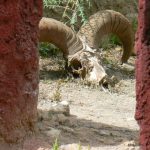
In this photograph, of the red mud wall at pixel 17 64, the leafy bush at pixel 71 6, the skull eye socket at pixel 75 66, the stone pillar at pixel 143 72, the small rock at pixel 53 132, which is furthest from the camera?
the leafy bush at pixel 71 6

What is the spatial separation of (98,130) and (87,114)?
1.31 m

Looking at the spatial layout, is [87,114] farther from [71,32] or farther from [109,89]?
[71,32]

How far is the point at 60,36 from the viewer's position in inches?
389

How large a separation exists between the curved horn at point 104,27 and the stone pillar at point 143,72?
7.32 m

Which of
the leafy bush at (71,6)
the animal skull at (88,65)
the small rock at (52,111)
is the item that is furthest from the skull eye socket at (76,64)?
the small rock at (52,111)

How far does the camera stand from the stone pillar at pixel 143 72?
9.08 ft

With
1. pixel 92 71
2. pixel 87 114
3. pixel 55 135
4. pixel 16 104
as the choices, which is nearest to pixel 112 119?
pixel 87 114

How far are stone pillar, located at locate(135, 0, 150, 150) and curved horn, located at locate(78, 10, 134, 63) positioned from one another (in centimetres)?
732

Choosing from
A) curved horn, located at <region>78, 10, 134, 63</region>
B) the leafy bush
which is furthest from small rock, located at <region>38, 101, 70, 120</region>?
the leafy bush

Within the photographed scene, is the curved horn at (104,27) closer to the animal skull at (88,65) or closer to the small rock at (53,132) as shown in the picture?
the animal skull at (88,65)

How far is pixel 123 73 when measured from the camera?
1101 centimetres

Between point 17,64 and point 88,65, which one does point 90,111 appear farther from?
point 17,64

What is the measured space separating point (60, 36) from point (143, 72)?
714 cm

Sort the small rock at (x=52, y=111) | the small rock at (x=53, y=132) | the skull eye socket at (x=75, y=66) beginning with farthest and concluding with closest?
the skull eye socket at (x=75, y=66) < the small rock at (x=52, y=111) < the small rock at (x=53, y=132)
